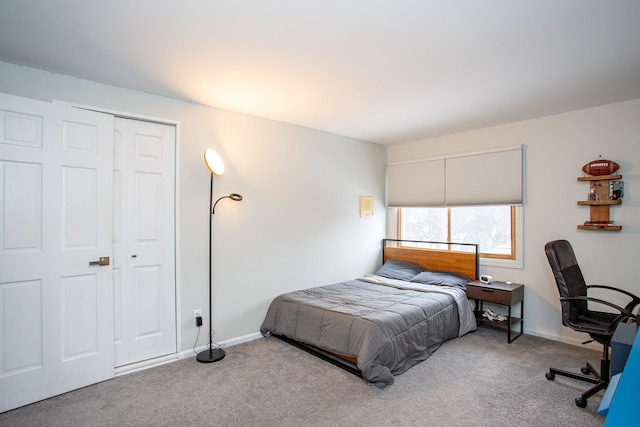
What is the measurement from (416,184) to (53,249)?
13.7ft

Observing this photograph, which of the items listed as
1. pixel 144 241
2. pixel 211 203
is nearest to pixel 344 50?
pixel 211 203

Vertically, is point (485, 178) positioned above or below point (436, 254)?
above

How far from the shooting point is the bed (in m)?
2.70

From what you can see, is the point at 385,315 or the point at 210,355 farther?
the point at 210,355

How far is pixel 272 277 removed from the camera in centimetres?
377

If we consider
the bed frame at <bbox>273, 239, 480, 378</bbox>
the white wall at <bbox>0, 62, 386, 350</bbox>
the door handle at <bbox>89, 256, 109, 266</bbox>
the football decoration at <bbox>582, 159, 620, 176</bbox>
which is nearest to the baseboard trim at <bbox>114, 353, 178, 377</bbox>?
the white wall at <bbox>0, 62, 386, 350</bbox>

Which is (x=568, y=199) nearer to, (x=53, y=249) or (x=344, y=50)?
(x=344, y=50)

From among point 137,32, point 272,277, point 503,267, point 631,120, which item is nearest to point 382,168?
point 503,267

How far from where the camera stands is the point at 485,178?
4090 millimetres

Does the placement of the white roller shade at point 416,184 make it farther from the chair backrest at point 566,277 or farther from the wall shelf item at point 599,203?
the chair backrest at point 566,277

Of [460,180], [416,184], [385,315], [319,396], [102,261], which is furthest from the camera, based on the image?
[416,184]

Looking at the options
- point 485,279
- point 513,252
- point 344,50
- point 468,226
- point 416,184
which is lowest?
point 485,279

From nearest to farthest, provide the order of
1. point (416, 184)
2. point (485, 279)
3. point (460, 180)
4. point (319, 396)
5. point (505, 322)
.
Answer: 1. point (319, 396)
2. point (505, 322)
3. point (485, 279)
4. point (460, 180)
5. point (416, 184)

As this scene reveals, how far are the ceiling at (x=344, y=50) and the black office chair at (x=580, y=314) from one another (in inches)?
55.9
